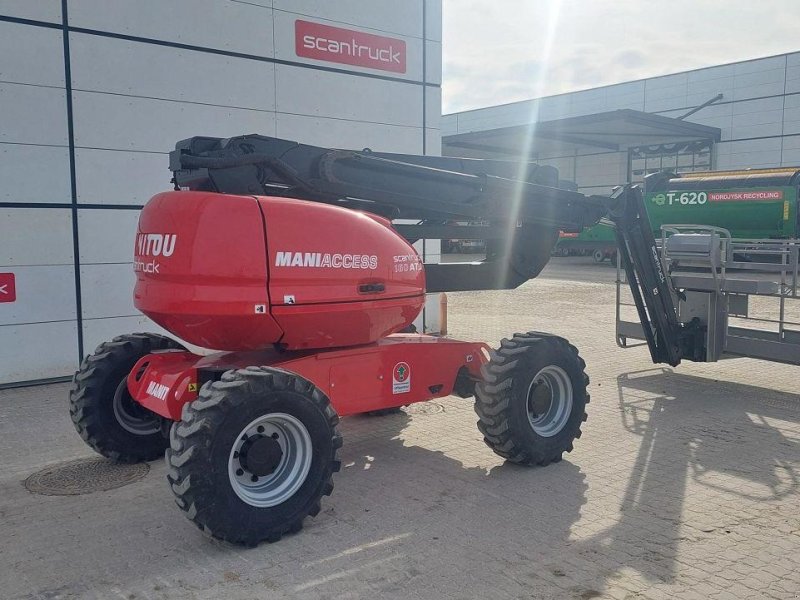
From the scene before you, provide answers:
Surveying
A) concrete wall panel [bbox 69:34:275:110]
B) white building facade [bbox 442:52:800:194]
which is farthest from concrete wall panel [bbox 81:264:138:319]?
white building facade [bbox 442:52:800:194]

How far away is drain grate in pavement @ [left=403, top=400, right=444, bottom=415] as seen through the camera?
27.3 feet

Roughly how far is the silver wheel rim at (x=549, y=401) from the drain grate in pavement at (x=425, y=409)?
6.09 ft

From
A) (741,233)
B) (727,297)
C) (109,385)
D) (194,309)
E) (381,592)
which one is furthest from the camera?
(741,233)

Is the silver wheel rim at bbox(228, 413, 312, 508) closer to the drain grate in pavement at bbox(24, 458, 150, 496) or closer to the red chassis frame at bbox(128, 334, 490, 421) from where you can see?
the red chassis frame at bbox(128, 334, 490, 421)

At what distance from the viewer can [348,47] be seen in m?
12.1

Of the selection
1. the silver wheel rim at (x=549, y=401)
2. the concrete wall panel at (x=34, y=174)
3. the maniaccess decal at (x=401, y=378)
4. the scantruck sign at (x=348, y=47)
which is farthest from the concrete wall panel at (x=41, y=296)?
the silver wheel rim at (x=549, y=401)

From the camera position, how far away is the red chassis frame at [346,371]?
5.53m

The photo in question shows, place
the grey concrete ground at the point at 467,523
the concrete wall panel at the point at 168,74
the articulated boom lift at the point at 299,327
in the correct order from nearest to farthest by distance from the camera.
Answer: the grey concrete ground at the point at 467,523 < the articulated boom lift at the point at 299,327 < the concrete wall panel at the point at 168,74

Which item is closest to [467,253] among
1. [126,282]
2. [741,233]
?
[741,233]

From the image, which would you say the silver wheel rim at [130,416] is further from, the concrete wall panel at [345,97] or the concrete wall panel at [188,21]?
the concrete wall panel at [345,97]

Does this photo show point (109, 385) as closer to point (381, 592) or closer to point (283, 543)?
point (283, 543)

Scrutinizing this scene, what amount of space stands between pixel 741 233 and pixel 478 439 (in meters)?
25.7

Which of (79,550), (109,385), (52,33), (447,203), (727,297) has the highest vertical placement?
(52,33)

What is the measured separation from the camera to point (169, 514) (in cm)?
543
